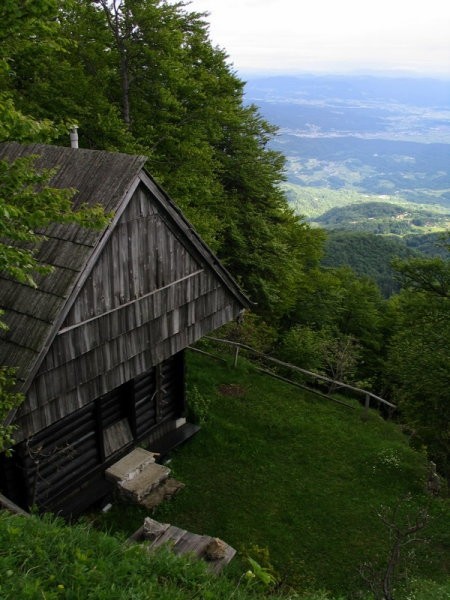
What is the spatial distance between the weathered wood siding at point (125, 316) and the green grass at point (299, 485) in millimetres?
3381

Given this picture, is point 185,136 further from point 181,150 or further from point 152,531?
point 152,531

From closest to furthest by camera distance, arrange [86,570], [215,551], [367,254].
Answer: [86,570] → [215,551] → [367,254]

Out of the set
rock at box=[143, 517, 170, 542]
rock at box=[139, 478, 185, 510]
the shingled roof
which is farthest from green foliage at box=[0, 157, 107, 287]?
rock at box=[139, 478, 185, 510]

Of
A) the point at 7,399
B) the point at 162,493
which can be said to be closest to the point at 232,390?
the point at 162,493

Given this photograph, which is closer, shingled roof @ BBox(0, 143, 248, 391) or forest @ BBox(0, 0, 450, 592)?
forest @ BBox(0, 0, 450, 592)

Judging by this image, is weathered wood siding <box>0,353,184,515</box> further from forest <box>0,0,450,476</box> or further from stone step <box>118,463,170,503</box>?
forest <box>0,0,450,476</box>

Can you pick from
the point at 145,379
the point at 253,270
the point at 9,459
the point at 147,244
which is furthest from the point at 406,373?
the point at 253,270

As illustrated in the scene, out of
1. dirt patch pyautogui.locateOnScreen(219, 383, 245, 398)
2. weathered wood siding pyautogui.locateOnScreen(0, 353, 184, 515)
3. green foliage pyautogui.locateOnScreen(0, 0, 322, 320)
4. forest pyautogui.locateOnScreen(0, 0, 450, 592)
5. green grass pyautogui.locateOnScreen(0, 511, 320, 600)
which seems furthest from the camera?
dirt patch pyautogui.locateOnScreen(219, 383, 245, 398)

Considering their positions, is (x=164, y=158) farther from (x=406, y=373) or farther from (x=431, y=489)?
(x=431, y=489)

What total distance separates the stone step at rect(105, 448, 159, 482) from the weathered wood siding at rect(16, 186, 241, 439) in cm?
230

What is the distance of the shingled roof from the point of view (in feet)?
24.7

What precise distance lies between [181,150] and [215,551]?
14.3 m

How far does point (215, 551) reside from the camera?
7.58 m

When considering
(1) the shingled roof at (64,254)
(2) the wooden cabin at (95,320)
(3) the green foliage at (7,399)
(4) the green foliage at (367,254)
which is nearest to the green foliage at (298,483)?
(2) the wooden cabin at (95,320)
